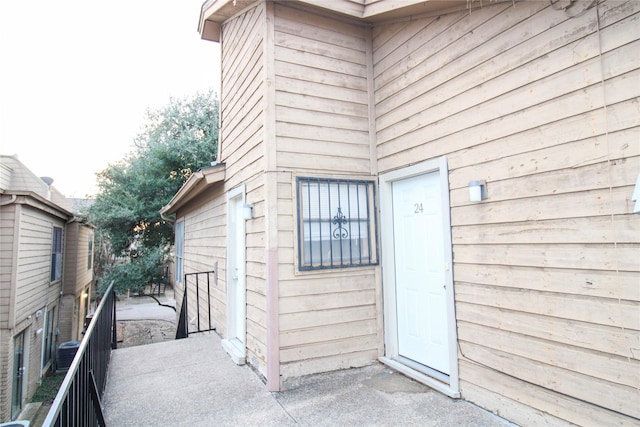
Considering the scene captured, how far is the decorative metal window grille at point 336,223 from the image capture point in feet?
11.0

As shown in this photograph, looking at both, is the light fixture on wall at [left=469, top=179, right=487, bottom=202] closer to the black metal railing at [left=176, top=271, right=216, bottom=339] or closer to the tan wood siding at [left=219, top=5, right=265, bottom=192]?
the tan wood siding at [left=219, top=5, right=265, bottom=192]

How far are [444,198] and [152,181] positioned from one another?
520 inches

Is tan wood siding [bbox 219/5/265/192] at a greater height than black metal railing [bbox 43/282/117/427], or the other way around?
tan wood siding [bbox 219/5/265/192]

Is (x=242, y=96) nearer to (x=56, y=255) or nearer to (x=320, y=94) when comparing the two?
(x=320, y=94)

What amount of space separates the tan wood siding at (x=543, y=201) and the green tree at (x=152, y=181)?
39.3ft

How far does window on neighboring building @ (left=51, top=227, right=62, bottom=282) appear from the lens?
1005 cm

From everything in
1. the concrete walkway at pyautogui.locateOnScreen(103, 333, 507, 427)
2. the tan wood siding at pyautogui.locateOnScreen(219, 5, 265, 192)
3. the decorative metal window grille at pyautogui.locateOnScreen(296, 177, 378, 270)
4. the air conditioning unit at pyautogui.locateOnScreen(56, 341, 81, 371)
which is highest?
the tan wood siding at pyautogui.locateOnScreen(219, 5, 265, 192)

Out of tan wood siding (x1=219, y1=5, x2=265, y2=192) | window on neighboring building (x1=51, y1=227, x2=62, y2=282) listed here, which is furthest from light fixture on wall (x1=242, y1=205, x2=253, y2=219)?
window on neighboring building (x1=51, y1=227, x2=62, y2=282)

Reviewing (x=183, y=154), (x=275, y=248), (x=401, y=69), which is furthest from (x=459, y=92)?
(x=183, y=154)

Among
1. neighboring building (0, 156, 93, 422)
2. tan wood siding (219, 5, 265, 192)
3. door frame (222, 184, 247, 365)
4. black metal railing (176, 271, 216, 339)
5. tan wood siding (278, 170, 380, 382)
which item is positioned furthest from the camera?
neighboring building (0, 156, 93, 422)

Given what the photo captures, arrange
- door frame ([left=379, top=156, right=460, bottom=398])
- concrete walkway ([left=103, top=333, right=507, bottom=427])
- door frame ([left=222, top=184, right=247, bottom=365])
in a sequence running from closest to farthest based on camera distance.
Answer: concrete walkway ([left=103, top=333, right=507, bottom=427]) < door frame ([left=379, top=156, right=460, bottom=398]) < door frame ([left=222, top=184, right=247, bottom=365])

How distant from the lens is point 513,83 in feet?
7.97

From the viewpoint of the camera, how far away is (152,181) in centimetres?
1367

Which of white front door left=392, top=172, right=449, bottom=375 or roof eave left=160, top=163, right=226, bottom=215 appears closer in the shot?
white front door left=392, top=172, right=449, bottom=375
